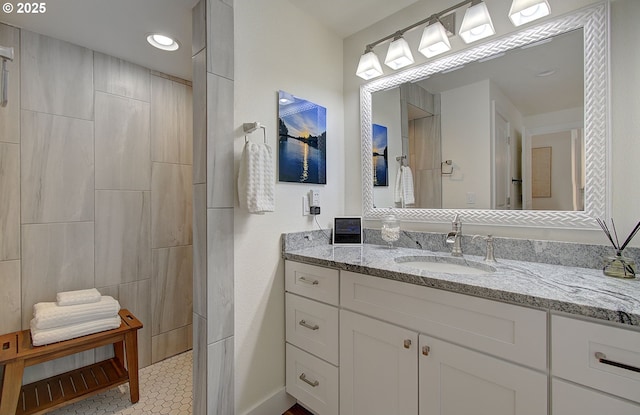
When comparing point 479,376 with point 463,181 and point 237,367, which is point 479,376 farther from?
point 237,367

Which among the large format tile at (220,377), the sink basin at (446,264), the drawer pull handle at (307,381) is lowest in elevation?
the drawer pull handle at (307,381)

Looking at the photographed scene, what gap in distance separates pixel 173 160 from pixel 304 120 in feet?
4.01

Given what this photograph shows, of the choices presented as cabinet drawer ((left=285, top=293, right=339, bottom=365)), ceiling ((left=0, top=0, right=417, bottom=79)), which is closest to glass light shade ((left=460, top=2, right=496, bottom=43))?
ceiling ((left=0, top=0, right=417, bottom=79))

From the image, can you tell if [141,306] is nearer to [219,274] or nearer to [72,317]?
[72,317]

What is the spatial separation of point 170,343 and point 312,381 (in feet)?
4.58

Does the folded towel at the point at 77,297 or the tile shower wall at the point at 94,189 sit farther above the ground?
the tile shower wall at the point at 94,189

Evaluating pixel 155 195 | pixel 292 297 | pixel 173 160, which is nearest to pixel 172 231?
pixel 155 195

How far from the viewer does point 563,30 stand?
1.25 meters

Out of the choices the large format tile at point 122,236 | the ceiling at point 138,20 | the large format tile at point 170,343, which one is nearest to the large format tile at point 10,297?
the large format tile at point 122,236

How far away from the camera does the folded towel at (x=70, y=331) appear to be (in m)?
1.49

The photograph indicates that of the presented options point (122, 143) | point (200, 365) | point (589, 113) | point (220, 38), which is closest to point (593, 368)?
point (589, 113)

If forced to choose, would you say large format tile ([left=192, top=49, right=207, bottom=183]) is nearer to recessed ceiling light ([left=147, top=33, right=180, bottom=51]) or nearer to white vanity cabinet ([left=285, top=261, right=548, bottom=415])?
recessed ceiling light ([left=147, top=33, right=180, bottom=51])

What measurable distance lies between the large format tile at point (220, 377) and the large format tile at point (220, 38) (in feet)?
4.37

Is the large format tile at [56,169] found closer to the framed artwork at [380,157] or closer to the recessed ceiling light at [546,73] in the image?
the framed artwork at [380,157]
